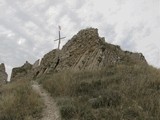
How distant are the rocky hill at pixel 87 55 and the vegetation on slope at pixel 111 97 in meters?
5.08

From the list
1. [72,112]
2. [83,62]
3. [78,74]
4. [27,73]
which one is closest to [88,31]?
[83,62]

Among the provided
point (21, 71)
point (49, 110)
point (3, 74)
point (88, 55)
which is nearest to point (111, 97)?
point (49, 110)

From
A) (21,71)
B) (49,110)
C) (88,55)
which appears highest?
(21,71)

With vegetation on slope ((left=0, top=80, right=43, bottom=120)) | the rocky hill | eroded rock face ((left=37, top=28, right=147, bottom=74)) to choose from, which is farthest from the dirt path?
eroded rock face ((left=37, top=28, right=147, bottom=74))

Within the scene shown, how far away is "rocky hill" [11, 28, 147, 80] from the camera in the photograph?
2252cm

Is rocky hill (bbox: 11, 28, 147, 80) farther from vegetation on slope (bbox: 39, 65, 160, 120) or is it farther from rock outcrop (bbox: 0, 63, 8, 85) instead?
rock outcrop (bbox: 0, 63, 8, 85)

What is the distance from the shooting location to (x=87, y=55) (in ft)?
77.0

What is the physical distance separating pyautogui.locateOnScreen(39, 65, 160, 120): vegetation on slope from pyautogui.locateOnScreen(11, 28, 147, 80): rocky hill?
5084 millimetres

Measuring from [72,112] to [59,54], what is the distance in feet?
49.2

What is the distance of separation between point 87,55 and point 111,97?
1097 cm

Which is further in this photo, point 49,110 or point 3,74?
point 3,74

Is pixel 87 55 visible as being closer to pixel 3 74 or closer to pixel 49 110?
pixel 49 110

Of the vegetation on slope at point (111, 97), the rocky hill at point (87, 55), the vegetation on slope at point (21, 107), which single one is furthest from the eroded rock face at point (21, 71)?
the vegetation on slope at point (21, 107)

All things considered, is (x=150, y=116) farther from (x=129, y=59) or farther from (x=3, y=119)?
(x=129, y=59)
